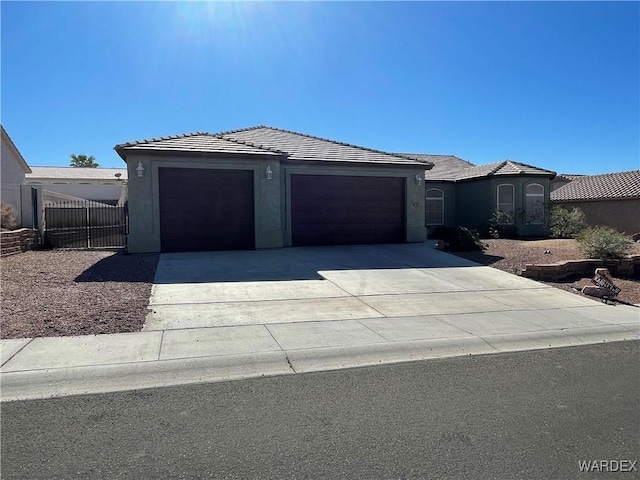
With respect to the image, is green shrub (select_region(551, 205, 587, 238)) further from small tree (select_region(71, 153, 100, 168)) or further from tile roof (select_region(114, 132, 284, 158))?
small tree (select_region(71, 153, 100, 168))

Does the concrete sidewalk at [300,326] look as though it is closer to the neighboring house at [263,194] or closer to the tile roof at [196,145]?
the neighboring house at [263,194]

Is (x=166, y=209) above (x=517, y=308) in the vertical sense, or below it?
above

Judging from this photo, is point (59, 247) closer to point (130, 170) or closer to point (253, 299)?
point (130, 170)

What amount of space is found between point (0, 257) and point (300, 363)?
10711mm

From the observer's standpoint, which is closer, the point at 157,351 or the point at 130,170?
the point at 157,351

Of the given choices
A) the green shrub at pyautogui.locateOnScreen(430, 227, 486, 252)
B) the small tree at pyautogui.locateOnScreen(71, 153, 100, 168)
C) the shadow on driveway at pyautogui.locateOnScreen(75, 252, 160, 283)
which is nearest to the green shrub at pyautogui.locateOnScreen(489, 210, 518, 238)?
the green shrub at pyautogui.locateOnScreen(430, 227, 486, 252)

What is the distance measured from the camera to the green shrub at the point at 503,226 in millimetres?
21872

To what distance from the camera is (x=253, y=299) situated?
8969 millimetres


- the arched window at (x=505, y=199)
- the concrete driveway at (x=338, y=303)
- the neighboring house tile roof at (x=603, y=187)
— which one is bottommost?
the concrete driveway at (x=338, y=303)

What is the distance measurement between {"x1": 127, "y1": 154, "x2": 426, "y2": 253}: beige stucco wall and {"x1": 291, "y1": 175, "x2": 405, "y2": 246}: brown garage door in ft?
0.96

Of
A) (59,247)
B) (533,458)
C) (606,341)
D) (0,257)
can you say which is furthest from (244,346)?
(59,247)

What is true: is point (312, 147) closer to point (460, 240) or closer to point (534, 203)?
point (460, 240)

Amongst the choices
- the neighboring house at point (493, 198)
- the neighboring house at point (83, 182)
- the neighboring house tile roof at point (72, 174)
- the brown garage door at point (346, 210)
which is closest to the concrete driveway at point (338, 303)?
the brown garage door at point (346, 210)

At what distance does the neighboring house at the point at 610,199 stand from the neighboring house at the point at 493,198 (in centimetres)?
409
